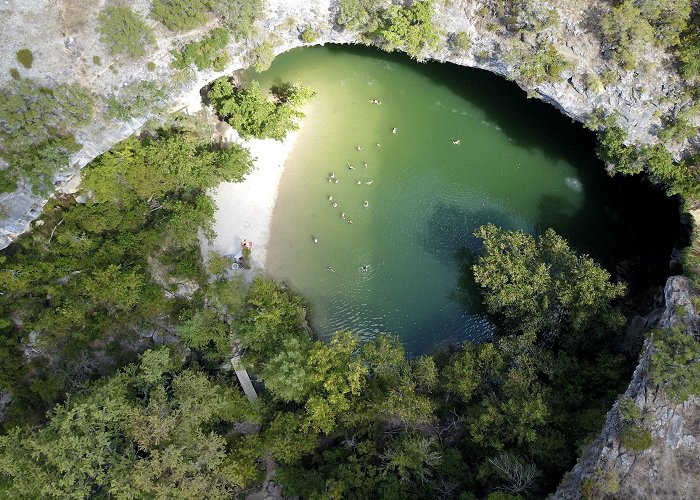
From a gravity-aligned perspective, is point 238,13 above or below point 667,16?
below

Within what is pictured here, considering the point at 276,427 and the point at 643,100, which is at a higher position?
the point at 643,100

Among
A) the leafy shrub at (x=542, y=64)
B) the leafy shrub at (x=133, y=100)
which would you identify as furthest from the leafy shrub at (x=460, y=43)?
the leafy shrub at (x=133, y=100)

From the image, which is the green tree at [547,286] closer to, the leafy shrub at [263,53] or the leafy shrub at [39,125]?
the leafy shrub at [263,53]

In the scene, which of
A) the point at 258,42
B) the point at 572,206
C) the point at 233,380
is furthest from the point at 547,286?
the point at 258,42

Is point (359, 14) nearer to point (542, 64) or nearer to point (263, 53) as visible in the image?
point (263, 53)

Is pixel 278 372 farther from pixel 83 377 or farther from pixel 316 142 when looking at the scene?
pixel 316 142

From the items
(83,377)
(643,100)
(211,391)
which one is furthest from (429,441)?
(643,100)
